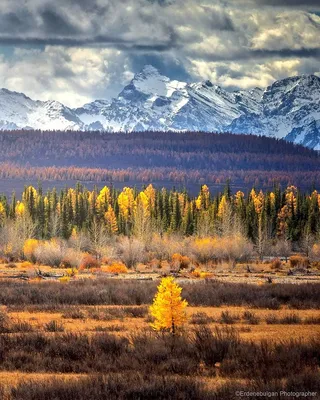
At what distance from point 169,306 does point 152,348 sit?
146 inches

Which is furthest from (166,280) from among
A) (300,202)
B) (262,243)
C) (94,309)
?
(300,202)

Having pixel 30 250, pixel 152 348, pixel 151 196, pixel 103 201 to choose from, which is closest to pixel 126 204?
pixel 103 201

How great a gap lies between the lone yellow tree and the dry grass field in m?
0.65

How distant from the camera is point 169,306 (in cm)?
2564

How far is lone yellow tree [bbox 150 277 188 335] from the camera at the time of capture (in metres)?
25.1

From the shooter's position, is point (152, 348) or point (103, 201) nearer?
point (152, 348)

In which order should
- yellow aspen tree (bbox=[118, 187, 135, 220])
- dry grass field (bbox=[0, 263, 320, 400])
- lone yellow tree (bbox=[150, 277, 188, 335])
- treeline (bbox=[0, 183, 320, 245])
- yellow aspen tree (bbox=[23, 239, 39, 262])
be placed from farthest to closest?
yellow aspen tree (bbox=[118, 187, 135, 220])
treeline (bbox=[0, 183, 320, 245])
yellow aspen tree (bbox=[23, 239, 39, 262])
lone yellow tree (bbox=[150, 277, 188, 335])
dry grass field (bbox=[0, 263, 320, 400])

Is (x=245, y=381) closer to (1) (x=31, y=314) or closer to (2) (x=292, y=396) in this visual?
(2) (x=292, y=396)

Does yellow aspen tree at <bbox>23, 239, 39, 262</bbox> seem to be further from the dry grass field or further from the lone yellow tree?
the lone yellow tree

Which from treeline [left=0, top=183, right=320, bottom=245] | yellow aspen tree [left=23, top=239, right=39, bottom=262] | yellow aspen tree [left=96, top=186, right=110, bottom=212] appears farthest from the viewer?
yellow aspen tree [left=96, top=186, right=110, bottom=212]

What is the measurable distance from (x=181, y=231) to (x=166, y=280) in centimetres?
8481

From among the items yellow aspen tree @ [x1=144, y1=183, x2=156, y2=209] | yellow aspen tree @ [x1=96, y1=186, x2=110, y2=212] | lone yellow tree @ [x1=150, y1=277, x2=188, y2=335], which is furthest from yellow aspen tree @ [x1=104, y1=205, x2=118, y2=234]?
lone yellow tree @ [x1=150, y1=277, x2=188, y2=335]

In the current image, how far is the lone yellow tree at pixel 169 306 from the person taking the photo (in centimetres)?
2506

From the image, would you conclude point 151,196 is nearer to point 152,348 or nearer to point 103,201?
point 103,201
